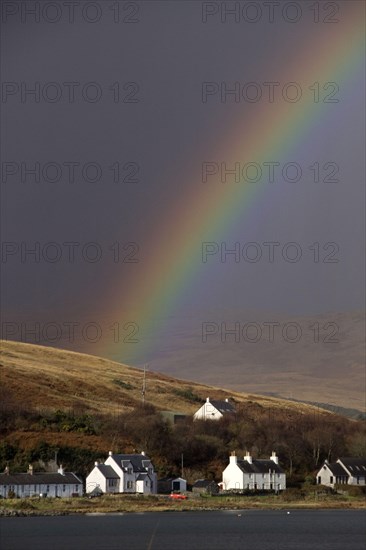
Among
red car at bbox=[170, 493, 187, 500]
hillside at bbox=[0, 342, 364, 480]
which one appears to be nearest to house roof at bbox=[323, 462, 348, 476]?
hillside at bbox=[0, 342, 364, 480]

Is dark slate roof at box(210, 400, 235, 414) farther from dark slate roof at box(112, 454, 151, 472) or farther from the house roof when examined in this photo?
dark slate roof at box(112, 454, 151, 472)

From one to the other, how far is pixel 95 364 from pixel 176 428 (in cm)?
6858

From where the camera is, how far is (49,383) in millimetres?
151625

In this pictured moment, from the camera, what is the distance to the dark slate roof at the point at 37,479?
9362cm

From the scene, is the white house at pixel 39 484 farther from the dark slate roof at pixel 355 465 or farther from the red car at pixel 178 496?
the dark slate roof at pixel 355 465

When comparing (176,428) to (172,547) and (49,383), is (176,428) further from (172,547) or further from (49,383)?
(172,547)

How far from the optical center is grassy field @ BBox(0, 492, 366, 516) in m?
89.9

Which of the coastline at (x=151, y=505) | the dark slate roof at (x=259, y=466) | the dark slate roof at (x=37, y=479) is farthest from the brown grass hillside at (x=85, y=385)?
the coastline at (x=151, y=505)

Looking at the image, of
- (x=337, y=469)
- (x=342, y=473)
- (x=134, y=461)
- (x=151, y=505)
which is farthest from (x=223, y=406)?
(x=151, y=505)

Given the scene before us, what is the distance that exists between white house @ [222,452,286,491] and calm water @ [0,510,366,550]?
36.4ft

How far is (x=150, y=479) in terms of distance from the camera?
100750 millimetres

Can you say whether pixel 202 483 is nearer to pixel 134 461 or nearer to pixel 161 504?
pixel 134 461

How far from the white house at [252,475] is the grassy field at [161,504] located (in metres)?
2.13

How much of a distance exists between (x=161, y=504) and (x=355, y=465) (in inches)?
955
